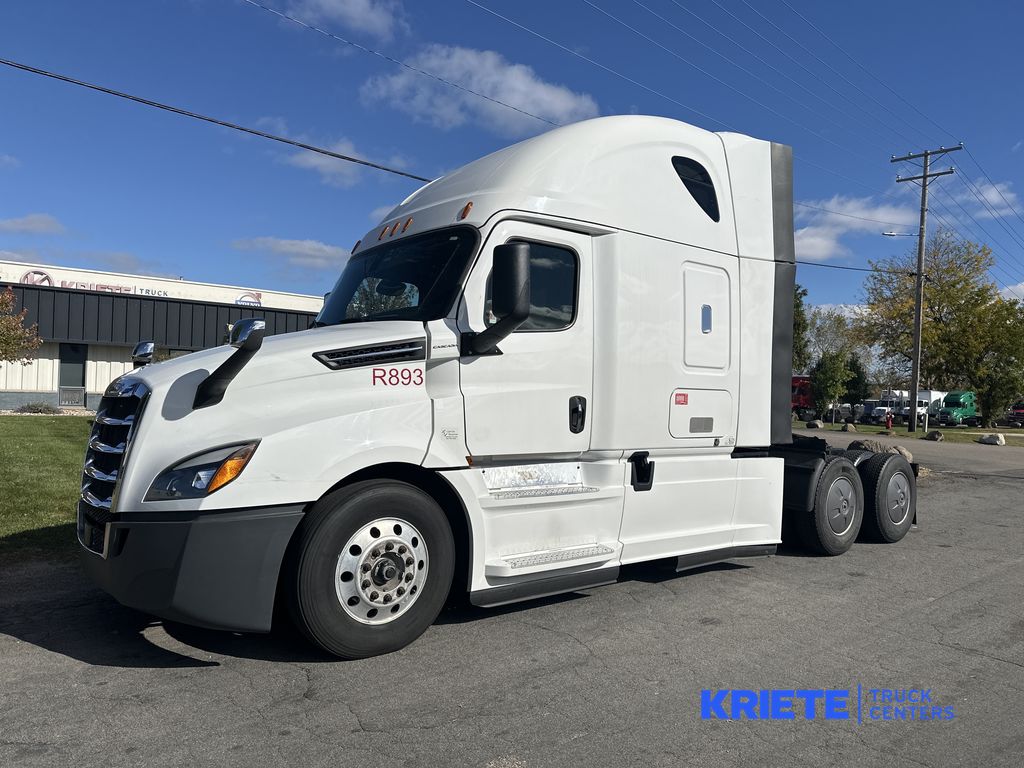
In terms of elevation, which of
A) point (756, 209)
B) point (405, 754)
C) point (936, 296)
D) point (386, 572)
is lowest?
point (405, 754)

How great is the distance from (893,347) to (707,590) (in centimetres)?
5122

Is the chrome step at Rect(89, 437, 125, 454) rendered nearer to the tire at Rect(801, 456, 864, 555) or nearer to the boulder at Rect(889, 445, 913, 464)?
the tire at Rect(801, 456, 864, 555)

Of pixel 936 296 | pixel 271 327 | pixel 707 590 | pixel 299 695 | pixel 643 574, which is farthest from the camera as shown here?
pixel 936 296

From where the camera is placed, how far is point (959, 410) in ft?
184

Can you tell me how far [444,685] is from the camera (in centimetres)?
413

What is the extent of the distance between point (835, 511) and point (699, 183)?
3588mm

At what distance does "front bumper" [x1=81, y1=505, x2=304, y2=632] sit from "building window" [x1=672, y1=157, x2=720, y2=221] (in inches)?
159

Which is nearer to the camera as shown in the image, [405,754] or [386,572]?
[405,754]

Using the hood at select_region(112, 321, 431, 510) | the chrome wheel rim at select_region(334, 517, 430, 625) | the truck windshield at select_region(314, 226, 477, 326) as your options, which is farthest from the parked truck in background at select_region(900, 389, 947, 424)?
the hood at select_region(112, 321, 431, 510)

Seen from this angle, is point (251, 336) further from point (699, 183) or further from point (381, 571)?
point (699, 183)

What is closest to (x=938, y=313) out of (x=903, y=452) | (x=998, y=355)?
(x=998, y=355)

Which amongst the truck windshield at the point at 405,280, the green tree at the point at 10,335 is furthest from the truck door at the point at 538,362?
the green tree at the point at 10,335

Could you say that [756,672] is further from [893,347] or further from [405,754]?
[893,347]

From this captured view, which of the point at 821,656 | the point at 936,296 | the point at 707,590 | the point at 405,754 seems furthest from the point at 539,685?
the point at 936,296
